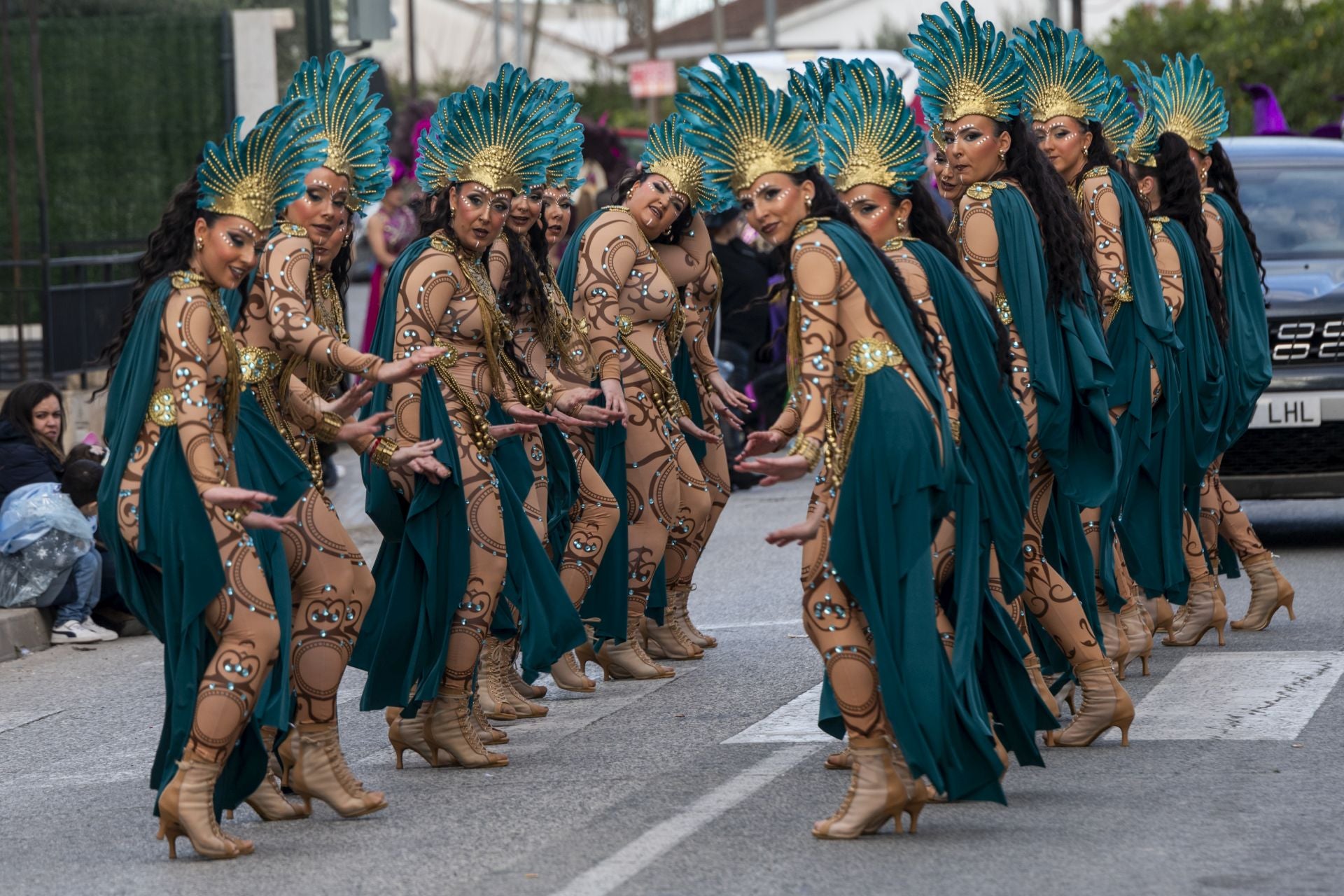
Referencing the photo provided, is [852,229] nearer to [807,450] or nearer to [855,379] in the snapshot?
[855,379]

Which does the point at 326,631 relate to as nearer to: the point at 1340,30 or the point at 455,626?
the point at 455,626

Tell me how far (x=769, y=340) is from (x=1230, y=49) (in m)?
13.6

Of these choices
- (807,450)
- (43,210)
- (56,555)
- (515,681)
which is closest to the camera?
(807,450)

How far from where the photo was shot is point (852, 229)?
19.2ft

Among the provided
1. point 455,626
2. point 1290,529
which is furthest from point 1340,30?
point 455,626

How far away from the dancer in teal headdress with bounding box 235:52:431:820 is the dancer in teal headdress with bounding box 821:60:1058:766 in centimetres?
140

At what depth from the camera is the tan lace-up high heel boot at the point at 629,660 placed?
8695 mm

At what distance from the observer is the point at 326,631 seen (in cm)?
634

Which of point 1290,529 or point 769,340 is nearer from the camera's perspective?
point 1290,529

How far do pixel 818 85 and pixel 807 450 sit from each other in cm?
218

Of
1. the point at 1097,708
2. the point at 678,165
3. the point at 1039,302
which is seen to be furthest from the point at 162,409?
the point at 678,165

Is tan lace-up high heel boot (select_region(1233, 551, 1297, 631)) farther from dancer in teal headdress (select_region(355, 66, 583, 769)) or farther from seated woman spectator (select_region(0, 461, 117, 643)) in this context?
seated woman spectator (select_region(0, 461, 117, 643))

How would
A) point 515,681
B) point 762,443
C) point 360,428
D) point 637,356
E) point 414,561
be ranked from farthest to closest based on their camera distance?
point 637,356, point 515,681, point 414,561, point 360,428, point 762,443

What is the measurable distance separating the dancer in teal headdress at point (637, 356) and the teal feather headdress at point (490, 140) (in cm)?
119
